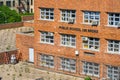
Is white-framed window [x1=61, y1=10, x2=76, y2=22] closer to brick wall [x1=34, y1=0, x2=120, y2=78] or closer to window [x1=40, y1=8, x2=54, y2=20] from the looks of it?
brick wall [x1=34, y1=0, x2=120, y2=78]

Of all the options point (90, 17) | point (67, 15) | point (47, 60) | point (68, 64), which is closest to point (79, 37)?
point (90, 17)

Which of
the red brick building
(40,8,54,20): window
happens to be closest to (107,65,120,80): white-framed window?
the red brick building

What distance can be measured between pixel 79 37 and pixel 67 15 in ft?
8.20

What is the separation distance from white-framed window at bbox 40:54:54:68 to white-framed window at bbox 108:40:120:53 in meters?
6.96

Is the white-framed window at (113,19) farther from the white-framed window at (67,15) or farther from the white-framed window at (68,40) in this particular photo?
the white-framed window at (68,40)

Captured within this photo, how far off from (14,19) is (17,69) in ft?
94.4

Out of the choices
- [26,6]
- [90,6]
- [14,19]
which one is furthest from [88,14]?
[26,6]

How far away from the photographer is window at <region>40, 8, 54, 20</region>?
35438 millimetres

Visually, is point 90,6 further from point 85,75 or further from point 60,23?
point 85,75

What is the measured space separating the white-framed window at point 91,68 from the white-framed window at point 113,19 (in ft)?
13.8

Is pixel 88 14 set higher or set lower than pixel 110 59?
higher

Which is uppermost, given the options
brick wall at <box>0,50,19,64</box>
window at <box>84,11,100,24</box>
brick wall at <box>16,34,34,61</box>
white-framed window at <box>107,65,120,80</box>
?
window at <box>84,11,100,24</box>

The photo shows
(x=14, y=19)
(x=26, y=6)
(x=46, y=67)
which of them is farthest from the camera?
(x=26, y=6)

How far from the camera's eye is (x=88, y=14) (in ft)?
108
